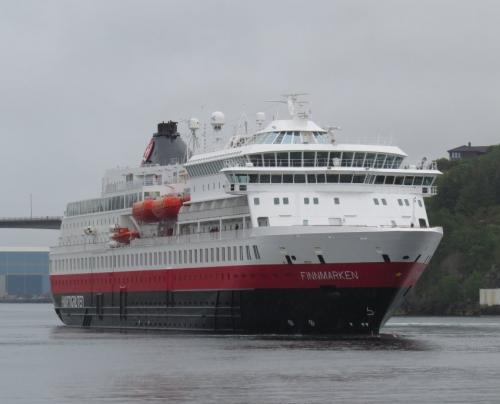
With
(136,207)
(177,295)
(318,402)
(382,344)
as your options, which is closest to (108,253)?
(136,207)

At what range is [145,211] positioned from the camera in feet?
268

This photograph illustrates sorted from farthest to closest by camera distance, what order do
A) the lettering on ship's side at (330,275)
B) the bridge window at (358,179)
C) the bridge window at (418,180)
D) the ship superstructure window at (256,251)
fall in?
the bridge window at (418,180), the bridge window at (358,179), the ship superstructure window at (256,251), the lettering on ship's side at (330,275)

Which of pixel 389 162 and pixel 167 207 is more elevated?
pixel 389 162

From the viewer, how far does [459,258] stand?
142 meters

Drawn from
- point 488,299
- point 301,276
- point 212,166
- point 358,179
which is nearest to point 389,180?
point 358,179

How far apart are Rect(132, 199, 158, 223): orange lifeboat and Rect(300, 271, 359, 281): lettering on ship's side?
15296mm

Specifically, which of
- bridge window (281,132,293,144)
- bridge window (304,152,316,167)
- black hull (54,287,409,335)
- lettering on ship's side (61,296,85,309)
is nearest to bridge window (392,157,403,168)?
bridge window (304,152,316,167)

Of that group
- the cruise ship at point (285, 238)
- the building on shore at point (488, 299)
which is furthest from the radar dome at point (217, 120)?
the building on shore at point (488, 299)

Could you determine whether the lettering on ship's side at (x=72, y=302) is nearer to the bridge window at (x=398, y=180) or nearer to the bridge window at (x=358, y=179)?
the bridge window at (x=358, y=179)

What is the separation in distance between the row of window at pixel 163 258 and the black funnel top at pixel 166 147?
21.8 ft

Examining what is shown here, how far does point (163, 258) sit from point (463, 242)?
213 feet

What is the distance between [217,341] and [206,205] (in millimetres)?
10410

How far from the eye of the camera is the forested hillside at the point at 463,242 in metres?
134

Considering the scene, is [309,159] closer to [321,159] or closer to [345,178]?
[321,159]
